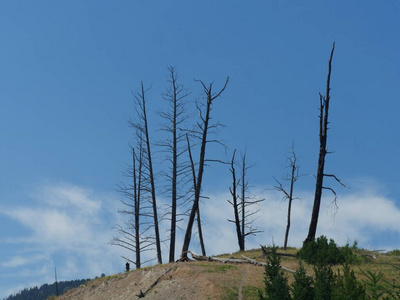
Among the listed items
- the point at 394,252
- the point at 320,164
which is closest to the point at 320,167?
the point at 320,164

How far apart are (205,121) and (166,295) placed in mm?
12956

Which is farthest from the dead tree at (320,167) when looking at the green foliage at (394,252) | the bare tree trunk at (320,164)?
the green foliage at (394,252)

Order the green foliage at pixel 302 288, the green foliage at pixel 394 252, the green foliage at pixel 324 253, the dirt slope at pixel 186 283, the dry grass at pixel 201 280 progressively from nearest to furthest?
the green foliage at pixel 302 288
the dirt slope at pixel 186 283
the dry grass at pixel 201 280
the green foliage at pixel 324 253
the green foliage at pixel 394 252

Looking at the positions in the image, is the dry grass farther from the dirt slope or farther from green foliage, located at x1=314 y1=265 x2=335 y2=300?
green foliage, located at x1=314 y1=265 x2=335 y2=300

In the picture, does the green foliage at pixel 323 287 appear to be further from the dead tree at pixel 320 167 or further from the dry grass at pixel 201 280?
the dead tree at pixel 320 167

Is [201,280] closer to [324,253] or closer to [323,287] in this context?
[323,287]

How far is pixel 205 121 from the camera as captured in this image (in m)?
31.1

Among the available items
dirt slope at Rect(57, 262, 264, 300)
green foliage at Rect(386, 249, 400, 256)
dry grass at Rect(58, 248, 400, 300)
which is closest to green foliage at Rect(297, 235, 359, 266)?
dry grass at Rect(58, 248, 400, 300)

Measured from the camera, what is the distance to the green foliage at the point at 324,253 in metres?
25.3

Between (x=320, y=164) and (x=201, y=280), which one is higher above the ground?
(x=320, y=164)

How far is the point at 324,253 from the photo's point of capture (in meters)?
25.4

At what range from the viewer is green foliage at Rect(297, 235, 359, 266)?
2529cm

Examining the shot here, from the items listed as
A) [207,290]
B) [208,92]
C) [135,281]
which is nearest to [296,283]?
[207,290]

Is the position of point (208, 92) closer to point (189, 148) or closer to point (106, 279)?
point (189, 148)
